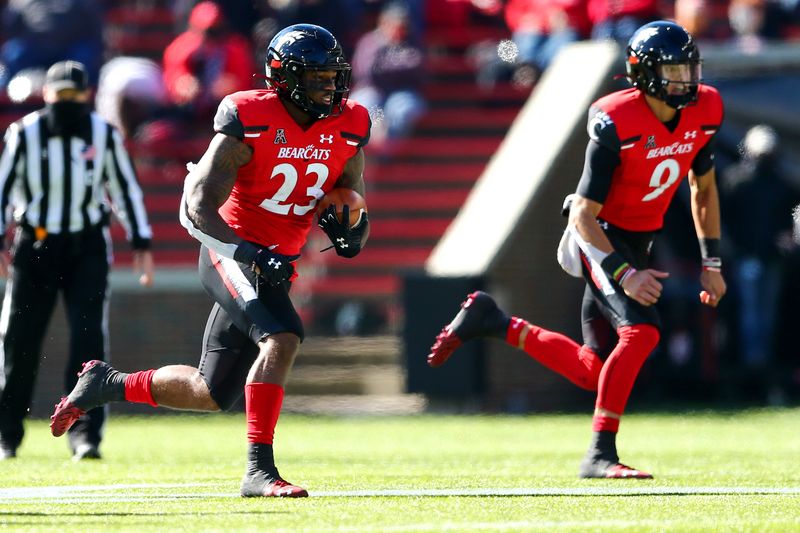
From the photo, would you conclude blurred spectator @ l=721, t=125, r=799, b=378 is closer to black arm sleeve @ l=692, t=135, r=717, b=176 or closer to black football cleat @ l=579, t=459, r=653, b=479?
black arm sleeve @ l=692, t=135, r=717, b=176

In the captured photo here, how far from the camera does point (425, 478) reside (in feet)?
24.5

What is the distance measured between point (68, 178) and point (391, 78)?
6.14m

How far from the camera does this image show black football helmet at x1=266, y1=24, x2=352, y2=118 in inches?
259

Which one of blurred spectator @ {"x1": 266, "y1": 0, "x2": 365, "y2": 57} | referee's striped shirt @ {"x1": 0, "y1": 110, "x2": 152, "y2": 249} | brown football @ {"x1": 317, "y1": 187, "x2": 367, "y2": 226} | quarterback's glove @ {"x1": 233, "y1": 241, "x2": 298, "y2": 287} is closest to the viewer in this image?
quarterback's glove @ {"x1": 233, "y1": 241, "x2": 298, "y2": 287}

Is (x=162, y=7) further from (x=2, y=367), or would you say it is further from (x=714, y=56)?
(x=2, y=367)

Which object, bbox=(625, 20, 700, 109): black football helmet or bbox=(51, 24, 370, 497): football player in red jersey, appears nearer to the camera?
bbox=(51, 24, 370, 497): football player in red jersey

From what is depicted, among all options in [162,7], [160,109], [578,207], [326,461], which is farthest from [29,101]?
[578,207]

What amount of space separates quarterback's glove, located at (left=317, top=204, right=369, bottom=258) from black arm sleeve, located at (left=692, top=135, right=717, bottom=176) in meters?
1.67

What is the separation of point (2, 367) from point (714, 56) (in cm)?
657

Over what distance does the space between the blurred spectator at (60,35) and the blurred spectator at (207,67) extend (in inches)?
28.4

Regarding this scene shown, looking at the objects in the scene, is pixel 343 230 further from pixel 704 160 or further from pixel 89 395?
pixel 704 160

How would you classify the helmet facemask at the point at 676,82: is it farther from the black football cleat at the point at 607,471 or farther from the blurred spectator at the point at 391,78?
the blurred spectator at the point at 391,78

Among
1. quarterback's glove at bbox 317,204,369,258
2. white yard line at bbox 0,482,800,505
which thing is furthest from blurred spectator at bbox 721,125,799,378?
quarterback's glove at bbox 317,204,369,258

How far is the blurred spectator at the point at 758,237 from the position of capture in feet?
42.4
